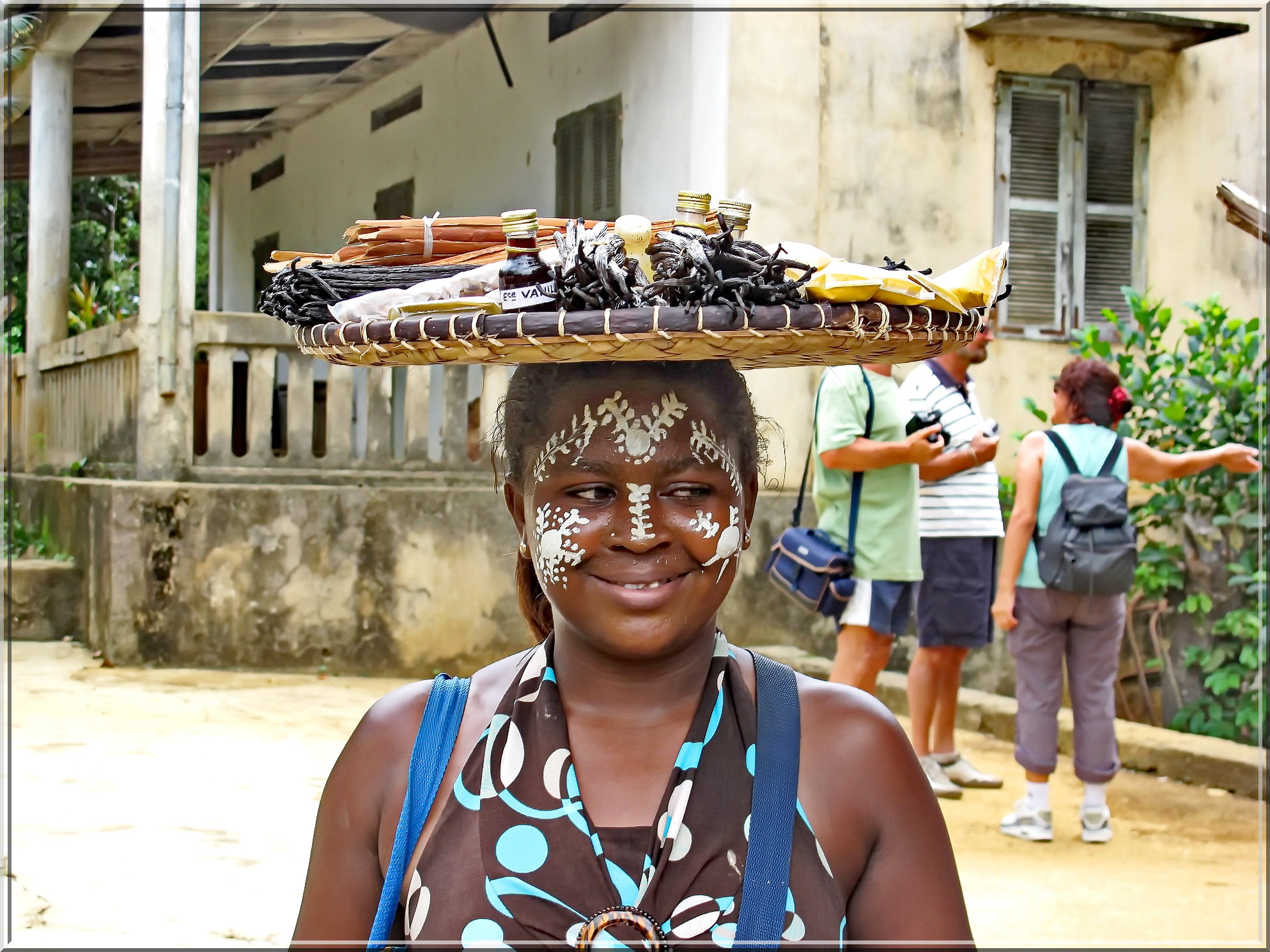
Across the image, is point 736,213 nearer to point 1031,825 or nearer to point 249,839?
point 249,839

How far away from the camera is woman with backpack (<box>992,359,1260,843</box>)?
5078 millimetres

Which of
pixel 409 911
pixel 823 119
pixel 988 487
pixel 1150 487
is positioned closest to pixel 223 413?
pixel 823 119

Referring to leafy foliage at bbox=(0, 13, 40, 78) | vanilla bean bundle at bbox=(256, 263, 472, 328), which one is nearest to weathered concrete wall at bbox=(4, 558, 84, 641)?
leafy foliage at bbox=(0, 13, 40, 78)

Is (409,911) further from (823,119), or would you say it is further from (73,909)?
(823,119)

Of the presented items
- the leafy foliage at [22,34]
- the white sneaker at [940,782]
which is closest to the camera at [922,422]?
the white sneaker at [940,782]

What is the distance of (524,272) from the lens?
5.33 ft

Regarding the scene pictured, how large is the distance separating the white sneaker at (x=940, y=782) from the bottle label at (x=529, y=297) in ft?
14.6

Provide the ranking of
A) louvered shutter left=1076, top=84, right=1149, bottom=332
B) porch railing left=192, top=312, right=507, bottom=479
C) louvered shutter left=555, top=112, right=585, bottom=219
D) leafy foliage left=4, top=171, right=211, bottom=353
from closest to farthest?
1. porch railing left=192, top=312, right=507, bottom=479
2. louvered shutter left=1076, top=84, right=1149, bottom=332
3. louvered shutter left=555, top=112, right=585, bottom=219
4. leafy foliage left=4, top=171, right=211, bottom=353

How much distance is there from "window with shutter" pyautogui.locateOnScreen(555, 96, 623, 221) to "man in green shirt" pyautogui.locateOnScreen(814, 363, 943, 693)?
4413 millimetres

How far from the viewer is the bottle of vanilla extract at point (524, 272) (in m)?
1.56

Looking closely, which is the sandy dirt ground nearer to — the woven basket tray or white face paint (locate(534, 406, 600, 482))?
white face paint (locate(534, 406, 600, 482))

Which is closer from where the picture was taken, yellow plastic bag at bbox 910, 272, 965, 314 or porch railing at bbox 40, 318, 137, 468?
yellow plastic bag at bbox 910, 272, 965, 314

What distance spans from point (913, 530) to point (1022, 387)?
166 inches

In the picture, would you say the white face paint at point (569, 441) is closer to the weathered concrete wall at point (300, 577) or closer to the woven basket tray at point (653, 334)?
the woven basket tray at point (653, 334)
